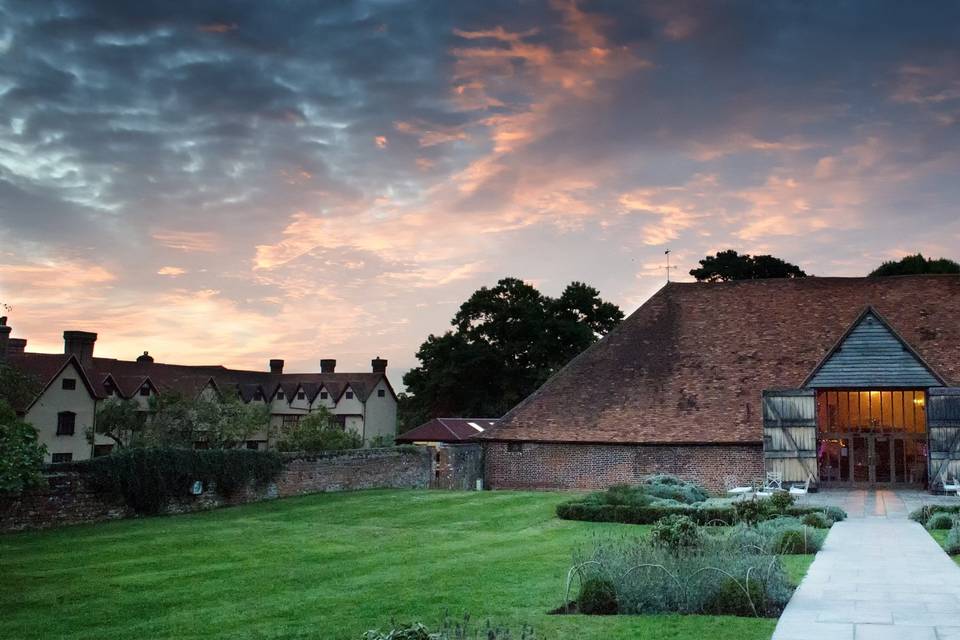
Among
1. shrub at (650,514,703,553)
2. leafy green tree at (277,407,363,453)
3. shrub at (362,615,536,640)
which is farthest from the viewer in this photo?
leafy green tree at (277,407,363,453)

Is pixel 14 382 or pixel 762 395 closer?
pixel 14 382

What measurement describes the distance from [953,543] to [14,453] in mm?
18095

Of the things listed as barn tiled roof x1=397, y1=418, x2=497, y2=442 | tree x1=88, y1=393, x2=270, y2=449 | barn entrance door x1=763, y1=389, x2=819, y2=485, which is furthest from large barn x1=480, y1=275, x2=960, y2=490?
barn tiled roof x1=397, y1=418, x2=497, y2=442

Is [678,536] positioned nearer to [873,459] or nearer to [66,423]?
[873,459]

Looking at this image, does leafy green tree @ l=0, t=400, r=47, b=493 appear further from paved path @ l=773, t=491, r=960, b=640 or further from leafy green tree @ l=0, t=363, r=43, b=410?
paved path @ l=773, t=491, r=960, b=640

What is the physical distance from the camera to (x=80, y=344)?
50.2 meters

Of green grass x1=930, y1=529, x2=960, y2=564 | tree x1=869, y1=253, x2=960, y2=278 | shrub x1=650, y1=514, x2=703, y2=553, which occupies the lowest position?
green grass x1=930, y1=529, x2=960, y2=564

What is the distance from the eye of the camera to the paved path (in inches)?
395

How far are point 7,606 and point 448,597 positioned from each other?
21.6 feet

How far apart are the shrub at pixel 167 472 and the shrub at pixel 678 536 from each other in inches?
634

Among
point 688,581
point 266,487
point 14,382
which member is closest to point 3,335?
point 14,382

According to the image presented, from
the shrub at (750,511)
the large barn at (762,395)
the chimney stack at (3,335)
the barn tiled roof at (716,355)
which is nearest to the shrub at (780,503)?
the shrub at (750,511)

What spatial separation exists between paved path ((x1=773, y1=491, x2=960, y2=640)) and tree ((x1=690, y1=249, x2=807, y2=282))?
3885 cm

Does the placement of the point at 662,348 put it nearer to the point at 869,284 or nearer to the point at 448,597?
the point at 869,284
